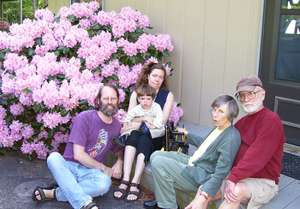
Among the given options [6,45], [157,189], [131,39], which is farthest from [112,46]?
[157,189]

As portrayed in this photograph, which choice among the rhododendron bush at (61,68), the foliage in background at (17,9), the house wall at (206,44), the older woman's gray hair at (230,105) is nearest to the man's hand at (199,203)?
the older woman's gray hair at (230,105)

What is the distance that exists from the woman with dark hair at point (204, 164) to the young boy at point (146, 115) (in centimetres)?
43

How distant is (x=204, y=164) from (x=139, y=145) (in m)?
0.80

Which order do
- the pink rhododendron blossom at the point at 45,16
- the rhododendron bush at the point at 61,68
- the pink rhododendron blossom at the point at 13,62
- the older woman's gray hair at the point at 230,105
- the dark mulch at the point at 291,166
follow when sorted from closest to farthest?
the older woman's gray hair at the point at 230,105 → the dark mulch at the point at 291,166 → the rhododendron bush at the point at 61,68 → the pink rhododendron blossom at the point at 13,62 → the pink rhododendron blossom at the point at 45,16

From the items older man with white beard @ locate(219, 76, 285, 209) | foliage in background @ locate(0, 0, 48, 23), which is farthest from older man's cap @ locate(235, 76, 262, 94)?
foliage in background @ locate(0, 0, 48, 23)

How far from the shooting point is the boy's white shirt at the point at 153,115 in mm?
3742

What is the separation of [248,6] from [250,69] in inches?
24.4

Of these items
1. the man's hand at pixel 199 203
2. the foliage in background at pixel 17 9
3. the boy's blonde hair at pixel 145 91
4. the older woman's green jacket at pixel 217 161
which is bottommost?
the man's hand at pixel 199 203

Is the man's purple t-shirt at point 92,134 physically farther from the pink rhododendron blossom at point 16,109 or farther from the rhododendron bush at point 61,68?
the pink rhododendron blossom at point 16,109

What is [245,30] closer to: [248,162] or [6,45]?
[248,162]

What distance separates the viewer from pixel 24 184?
3920mm

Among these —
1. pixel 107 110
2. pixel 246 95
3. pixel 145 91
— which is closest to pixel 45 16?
pixel 145 91

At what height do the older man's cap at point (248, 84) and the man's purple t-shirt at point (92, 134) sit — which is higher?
the older man's cap at point (248, 84)

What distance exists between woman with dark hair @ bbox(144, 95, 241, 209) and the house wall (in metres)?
1.35
